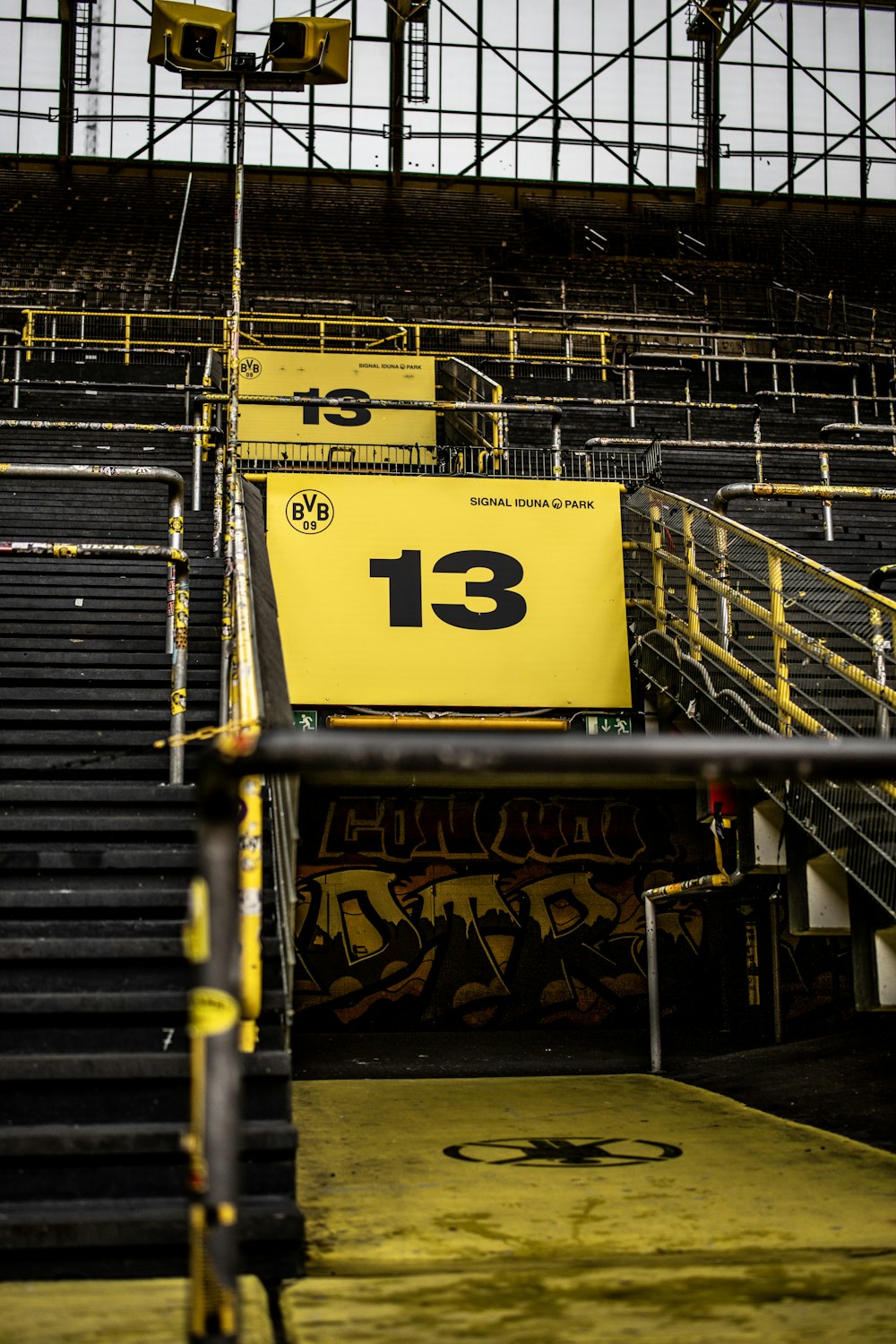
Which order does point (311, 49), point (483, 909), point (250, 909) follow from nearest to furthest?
point (250, 909)
point (311, 49)
point (483, 909)

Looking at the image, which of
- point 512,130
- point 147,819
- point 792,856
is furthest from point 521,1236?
point 512,130

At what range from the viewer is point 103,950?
13.8ft

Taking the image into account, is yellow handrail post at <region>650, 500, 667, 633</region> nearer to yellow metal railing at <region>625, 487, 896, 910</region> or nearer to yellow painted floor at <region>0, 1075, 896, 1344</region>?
yellow metal railing at <region>625, 487, 896, 910</region>

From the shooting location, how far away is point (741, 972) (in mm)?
12453

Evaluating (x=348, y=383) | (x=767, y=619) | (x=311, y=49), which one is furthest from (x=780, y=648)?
(x=348, y=383)

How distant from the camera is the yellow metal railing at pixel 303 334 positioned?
1847cm

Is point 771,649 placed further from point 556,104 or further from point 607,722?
point 556,104

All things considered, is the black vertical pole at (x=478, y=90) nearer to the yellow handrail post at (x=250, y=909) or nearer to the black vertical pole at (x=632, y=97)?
the black vertical pole at (x=632, y=97)

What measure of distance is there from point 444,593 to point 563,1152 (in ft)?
15.6

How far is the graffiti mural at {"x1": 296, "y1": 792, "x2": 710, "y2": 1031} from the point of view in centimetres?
1226

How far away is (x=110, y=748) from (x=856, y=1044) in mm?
5278

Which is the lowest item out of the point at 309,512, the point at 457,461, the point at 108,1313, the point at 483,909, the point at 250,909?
the point at 108,1313

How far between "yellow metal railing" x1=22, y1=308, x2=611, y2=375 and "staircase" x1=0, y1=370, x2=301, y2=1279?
11.2m

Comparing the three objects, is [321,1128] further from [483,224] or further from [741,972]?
[483,224]
